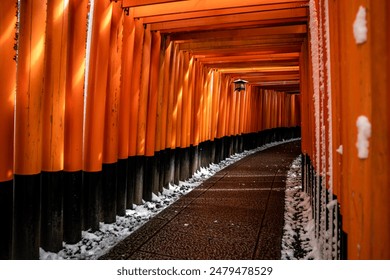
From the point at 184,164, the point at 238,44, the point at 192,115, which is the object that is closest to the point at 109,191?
the point at 184,164

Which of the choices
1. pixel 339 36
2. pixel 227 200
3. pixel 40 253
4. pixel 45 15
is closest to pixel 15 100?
pixel 45 15

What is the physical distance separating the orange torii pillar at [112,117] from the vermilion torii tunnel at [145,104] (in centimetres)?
2

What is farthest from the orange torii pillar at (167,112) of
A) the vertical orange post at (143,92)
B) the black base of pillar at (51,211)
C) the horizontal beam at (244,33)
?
the black base of pillar at (51,211)

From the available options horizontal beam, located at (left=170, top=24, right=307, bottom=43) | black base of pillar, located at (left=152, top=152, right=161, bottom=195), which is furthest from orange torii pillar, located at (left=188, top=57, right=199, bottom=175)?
black base of pillar, located at (left=152, top=152, right=161, bottom=195)

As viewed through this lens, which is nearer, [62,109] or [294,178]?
[62,109]

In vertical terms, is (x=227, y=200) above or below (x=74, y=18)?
below

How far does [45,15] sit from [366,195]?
3.72m

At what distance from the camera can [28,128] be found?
11.0 feet

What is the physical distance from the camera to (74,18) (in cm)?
405

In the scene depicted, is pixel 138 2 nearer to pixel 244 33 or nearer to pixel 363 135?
pixel 244 33

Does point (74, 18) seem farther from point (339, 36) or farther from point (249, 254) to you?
point (249, 254)

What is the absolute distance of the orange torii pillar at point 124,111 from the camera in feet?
17.8

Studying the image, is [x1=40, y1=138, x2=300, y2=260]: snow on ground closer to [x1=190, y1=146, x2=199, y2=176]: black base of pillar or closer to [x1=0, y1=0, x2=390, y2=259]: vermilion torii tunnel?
[x1=0, y1=0, x2=390, y2=259]: vermilion torii tunnel
